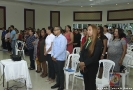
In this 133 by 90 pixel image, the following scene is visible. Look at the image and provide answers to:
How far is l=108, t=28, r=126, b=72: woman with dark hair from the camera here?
3.61 metres

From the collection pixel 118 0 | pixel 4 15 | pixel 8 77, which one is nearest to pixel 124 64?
pixel 8 77

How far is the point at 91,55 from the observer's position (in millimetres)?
2717

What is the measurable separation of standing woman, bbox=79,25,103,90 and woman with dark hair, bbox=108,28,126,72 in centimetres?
100

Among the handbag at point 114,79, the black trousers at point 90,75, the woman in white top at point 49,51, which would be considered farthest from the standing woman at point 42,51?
the black trousers at point 90,75

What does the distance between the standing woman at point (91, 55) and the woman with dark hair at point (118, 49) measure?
3.30ft

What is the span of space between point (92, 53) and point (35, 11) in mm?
12395

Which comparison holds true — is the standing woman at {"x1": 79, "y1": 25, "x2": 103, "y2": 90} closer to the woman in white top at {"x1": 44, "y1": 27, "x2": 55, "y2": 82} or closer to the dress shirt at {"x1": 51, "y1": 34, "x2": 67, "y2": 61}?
the dress shirt at {"x1": 51, "y1": 34, "x2": 67, "y2": 61}

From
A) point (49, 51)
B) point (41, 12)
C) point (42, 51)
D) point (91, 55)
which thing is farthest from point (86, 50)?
point (41, 12)

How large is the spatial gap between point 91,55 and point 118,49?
1144mm

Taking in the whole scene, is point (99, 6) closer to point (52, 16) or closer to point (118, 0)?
point (118, 0)

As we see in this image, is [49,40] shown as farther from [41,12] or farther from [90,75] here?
[41,12]

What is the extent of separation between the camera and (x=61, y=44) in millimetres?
3893

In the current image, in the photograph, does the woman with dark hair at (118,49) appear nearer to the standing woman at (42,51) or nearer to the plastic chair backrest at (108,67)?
the plastic chair backrest at (108,67)

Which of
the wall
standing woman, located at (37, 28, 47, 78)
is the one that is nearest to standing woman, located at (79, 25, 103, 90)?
standing woman, located at (37, 28, 47, 78)
